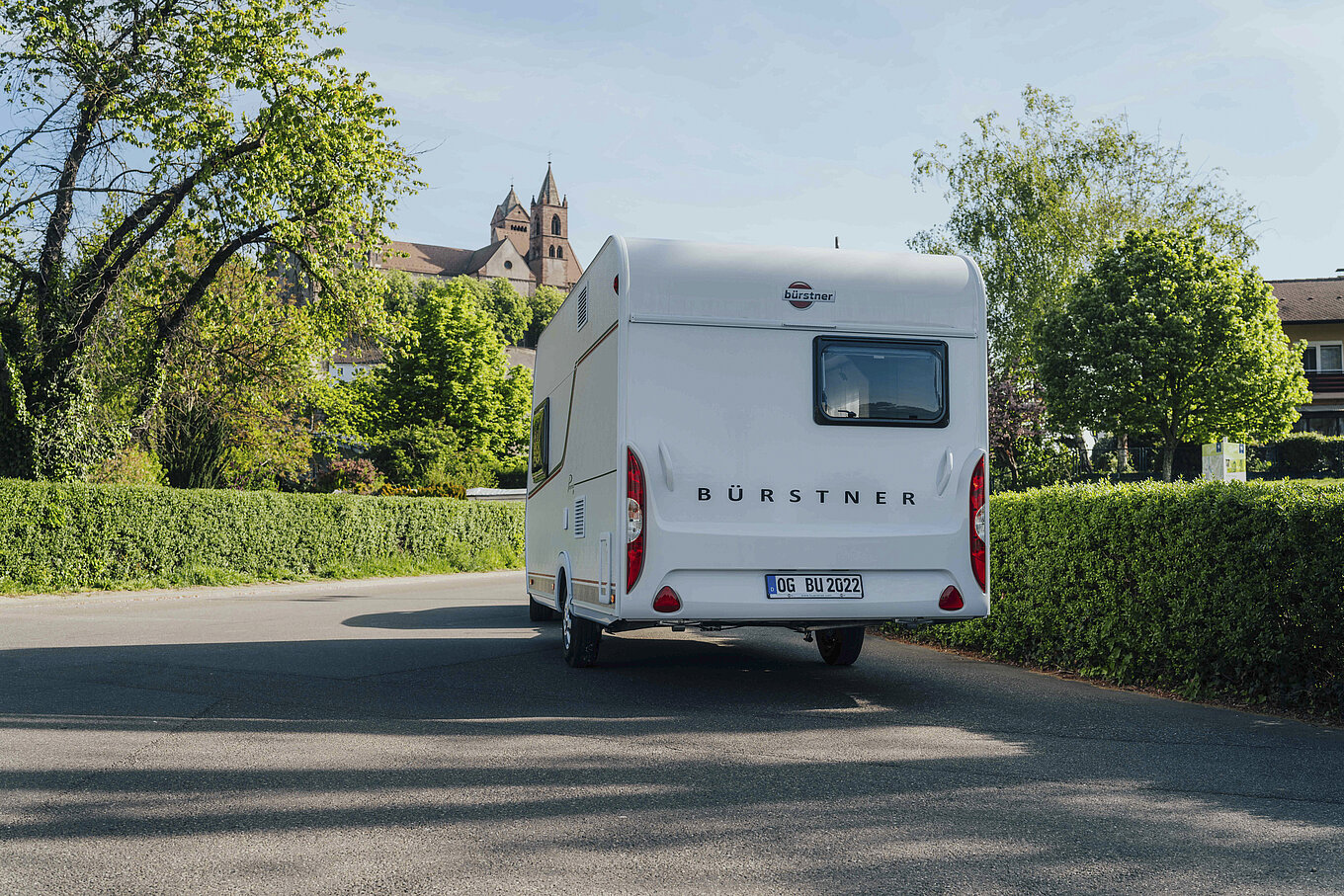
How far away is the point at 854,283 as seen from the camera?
818 cm

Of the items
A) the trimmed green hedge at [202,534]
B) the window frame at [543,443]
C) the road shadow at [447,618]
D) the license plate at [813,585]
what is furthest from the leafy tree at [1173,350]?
the license plate at [813,585]

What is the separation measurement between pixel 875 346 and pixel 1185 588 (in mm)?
2792

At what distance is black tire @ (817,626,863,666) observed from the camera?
9.91 meters

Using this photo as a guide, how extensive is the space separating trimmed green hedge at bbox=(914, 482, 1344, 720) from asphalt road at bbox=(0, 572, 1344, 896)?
455 millimetres

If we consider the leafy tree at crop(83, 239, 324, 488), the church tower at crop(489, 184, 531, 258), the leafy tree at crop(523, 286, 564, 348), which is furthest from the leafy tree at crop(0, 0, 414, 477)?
the church tower at crop(489, 184, 531, 258)

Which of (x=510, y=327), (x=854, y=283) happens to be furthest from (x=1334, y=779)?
(x=510, y=327)

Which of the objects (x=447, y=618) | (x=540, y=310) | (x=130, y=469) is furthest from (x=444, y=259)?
(x=447, y=618)

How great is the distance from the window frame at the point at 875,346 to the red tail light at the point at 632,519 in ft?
4.32

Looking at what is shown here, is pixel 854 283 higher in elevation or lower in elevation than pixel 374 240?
lower

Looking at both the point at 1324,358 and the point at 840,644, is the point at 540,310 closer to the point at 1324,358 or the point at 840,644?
the point at 1324,358

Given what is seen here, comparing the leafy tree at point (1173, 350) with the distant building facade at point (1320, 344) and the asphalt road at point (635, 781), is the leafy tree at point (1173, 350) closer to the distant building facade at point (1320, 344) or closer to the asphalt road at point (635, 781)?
the distant building facade at point (1320, 344)

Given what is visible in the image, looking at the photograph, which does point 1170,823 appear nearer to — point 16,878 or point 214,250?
point 16,878

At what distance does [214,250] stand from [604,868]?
2057cm

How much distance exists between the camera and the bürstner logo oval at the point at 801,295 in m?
8.10
